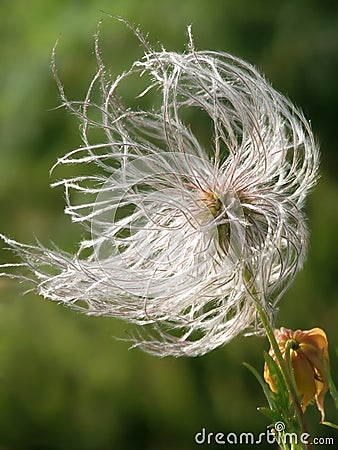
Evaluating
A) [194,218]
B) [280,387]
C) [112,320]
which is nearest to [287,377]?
[280,387]

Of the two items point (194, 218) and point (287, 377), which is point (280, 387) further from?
point (194, 218)

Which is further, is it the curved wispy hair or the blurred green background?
the blurred green background

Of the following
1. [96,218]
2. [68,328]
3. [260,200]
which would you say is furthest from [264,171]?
[68,328]

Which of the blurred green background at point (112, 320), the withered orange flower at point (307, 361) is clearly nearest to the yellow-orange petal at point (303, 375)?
the withered orange flower at point (307, 361)

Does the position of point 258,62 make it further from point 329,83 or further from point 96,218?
point 96,218

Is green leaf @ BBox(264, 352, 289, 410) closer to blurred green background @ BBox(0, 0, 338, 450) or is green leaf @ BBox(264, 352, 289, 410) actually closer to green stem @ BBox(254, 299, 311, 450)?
green stem @ BBox(254, 299, 311, 450)

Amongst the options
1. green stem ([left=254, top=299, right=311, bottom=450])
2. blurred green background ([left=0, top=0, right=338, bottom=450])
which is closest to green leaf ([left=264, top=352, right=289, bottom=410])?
green stem ([left=254, top=299, right=311, bottom=450])
